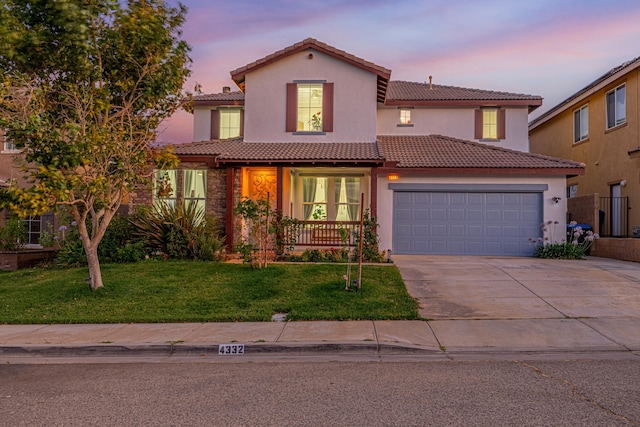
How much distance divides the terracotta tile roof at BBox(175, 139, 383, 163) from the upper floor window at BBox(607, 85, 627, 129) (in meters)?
9.59

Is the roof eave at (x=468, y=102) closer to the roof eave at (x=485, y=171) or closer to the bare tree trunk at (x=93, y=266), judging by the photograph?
the roof eave at (x=485, y=171)

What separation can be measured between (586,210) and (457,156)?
5166mm

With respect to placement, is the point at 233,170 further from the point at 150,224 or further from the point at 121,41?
the point at 121,41

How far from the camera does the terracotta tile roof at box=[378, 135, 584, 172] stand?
16.3 m

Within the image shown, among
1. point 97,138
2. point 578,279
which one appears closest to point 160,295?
point 97,138

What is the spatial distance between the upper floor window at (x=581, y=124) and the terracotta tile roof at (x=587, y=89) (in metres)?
0.45

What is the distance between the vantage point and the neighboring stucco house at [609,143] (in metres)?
17.5

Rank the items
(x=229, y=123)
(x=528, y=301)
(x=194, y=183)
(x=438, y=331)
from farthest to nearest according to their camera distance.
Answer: (x=229, y=123)
(x=194, y=183)
(x=528, y=301)
(x=438, y=331)

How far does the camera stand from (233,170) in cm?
1608

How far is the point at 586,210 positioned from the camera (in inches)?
703

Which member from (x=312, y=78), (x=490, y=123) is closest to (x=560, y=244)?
(x=490, y=123)

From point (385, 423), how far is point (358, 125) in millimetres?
13895

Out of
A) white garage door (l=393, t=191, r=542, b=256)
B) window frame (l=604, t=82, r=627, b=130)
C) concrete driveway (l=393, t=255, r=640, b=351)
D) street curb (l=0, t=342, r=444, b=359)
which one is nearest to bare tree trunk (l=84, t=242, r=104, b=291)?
street curb (l=0, t=342, r=444, b=359)

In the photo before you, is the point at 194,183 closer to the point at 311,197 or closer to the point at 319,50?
the point at 311,197
